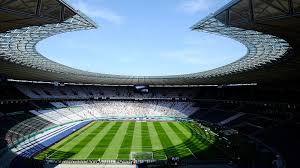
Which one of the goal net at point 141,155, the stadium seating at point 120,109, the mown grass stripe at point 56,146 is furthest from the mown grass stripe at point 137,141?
the stadium seating at point 120,109

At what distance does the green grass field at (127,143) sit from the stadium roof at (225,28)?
10249mm

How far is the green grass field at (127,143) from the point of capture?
3634cm

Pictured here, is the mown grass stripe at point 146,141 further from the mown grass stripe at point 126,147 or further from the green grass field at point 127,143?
the mown grass stripe at point 126,147

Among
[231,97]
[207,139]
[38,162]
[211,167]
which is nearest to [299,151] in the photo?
[211,167]

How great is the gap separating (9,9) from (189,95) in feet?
233

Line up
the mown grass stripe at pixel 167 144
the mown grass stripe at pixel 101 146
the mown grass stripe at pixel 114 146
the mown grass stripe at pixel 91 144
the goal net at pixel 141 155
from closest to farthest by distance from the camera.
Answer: the goal net at pixel 141 155 → the mown grass stripe at pixel 114 146 → the mown grass stripe at pixel 91 144 → the mown grass stripe at pixel 101 146 → the mown grass stripe at pixel 167 144

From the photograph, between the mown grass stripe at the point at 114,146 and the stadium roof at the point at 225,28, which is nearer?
the stadium roof at the point at 225,28

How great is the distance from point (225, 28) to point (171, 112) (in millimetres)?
54123

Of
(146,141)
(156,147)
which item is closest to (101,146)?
(146,141)

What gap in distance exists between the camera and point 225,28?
2514 cm

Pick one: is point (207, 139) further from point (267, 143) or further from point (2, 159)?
point (2, 159)

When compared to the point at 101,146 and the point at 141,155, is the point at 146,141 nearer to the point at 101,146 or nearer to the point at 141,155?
the point at 101,146

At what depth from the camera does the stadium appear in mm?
20109

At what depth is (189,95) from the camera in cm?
8488
